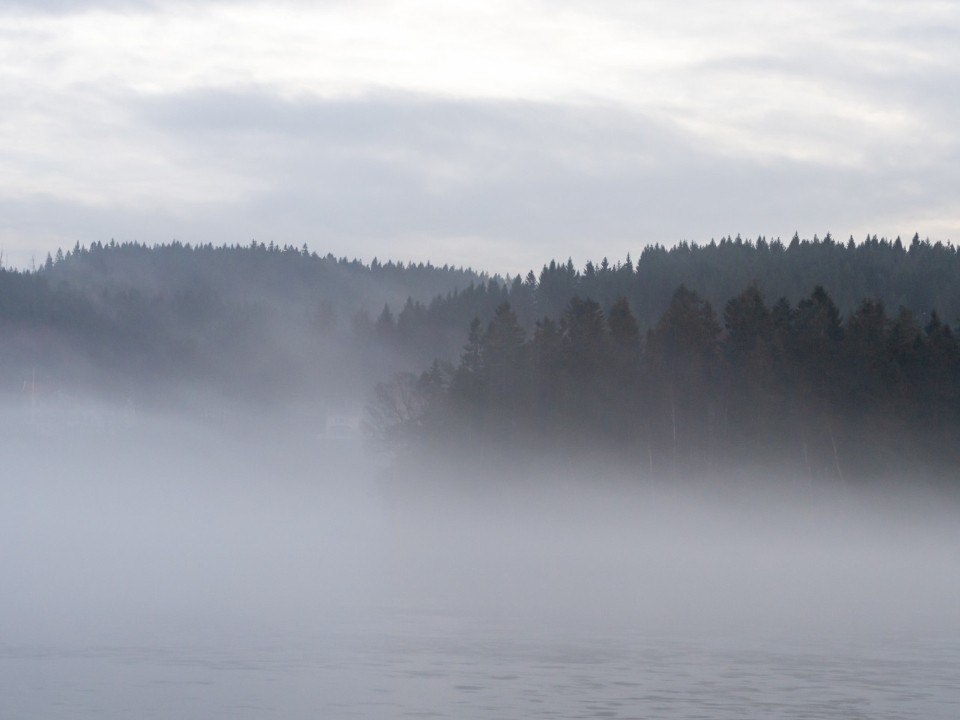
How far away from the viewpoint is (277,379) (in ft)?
568

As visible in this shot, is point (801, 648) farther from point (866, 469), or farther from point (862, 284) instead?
point (862, 284)

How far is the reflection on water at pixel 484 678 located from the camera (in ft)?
71.7

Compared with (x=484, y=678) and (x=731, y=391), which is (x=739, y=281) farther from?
(x=484, y=678)

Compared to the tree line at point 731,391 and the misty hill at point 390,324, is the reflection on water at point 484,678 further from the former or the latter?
the misty hill at point 390,324

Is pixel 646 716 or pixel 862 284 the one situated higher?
pixel 862 284

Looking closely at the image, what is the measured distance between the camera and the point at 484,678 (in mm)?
25234

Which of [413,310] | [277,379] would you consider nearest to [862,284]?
[413,310]

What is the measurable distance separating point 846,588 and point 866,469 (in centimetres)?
2425

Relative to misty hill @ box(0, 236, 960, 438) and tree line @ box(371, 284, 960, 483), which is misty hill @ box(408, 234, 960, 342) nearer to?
misty hill @ box(0, 236, 960, 438)

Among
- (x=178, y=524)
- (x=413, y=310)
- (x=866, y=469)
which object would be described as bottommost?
(x=178, y=524)

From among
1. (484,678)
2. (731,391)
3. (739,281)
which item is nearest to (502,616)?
(484,678)

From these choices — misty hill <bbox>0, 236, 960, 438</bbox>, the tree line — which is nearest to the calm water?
the tree line

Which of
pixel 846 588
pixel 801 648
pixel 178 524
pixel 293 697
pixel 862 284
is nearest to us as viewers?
pixel 293 697

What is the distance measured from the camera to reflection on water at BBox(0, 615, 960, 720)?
21844 mm
